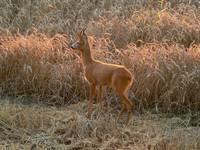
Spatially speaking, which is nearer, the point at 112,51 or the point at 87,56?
the point at 87,56

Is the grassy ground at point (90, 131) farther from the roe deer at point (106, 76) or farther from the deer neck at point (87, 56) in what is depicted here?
the deer neck at point (87, 56)

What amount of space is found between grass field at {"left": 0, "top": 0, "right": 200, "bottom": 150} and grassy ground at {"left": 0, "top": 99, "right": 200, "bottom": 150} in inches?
0.4

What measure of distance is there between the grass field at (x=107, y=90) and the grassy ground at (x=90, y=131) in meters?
0.01

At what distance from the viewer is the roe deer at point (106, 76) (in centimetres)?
580

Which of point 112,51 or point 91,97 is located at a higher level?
point 112,51

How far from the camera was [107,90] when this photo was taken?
6992 mm

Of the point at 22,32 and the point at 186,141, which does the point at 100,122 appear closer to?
the point at 186,141

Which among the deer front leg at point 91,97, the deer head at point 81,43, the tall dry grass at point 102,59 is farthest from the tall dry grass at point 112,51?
the deer head at point 81,43

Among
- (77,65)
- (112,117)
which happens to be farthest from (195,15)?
(112,117)

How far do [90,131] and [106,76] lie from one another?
2.05ft

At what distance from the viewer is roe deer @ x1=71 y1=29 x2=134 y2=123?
5.80 m

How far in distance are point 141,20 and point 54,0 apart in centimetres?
223

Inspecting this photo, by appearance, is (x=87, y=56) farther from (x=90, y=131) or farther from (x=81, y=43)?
(x=90, y=131)

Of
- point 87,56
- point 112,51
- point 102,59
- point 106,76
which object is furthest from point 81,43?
point 112,51
